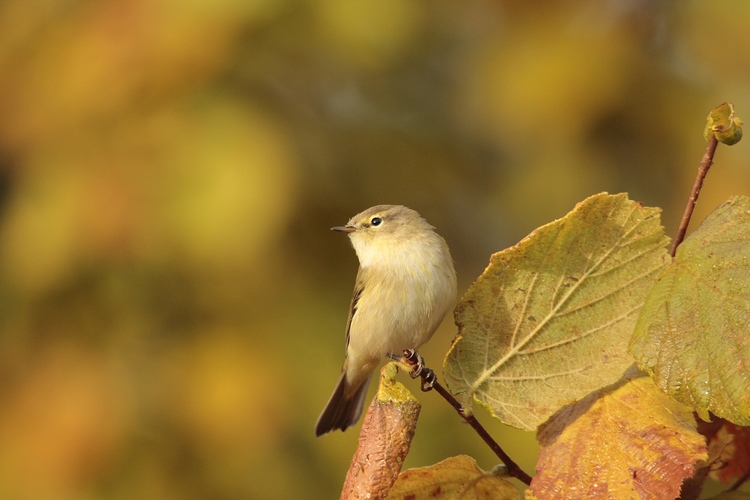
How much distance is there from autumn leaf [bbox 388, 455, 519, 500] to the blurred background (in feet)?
7.54

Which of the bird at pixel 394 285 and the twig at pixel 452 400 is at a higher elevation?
the bird at pixel 394 285

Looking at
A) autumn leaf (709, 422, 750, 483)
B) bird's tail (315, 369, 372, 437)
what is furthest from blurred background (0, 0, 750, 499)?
autumn leaf (709, 422, 750, 483)

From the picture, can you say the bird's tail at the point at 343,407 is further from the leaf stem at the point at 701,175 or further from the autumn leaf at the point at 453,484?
the leaf stem at the point at 701,175

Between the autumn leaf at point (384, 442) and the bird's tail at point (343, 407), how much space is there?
2317mm

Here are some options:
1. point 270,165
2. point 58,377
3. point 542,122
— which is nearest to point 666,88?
point 542,122

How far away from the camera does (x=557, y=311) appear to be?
1.17 meters

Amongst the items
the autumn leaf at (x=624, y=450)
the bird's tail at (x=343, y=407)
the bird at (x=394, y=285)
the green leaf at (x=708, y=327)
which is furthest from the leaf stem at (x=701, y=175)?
the bird's tail at (x=343, y=407)

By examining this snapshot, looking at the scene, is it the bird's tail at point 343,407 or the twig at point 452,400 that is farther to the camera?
the bird's tail at point 343,407

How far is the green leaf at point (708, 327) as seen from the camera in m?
0.99

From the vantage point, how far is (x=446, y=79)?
4738 mm

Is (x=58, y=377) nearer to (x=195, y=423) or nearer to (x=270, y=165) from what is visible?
(x=195, y=423)

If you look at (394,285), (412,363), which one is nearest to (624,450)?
(412,363)

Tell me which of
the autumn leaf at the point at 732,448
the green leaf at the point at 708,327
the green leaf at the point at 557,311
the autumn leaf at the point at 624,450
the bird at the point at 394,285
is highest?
the bird at the point at 394,285

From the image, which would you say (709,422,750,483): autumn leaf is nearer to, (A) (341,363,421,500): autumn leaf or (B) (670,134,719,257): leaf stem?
(B) (670,134,719,257): leaf stem
